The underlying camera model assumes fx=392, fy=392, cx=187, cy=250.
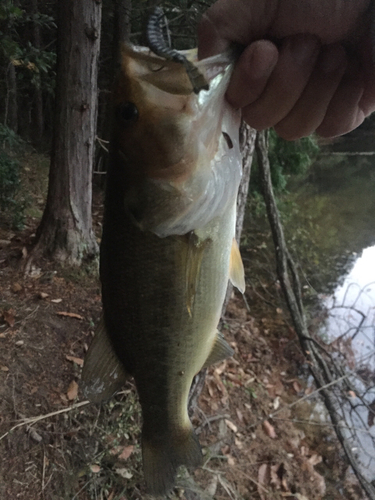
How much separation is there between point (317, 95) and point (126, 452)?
3.15 m

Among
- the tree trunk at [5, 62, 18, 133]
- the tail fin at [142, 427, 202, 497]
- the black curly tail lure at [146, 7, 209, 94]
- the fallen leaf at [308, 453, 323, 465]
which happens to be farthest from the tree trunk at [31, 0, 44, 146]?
the tail fin at [142, 427, 202, 497]

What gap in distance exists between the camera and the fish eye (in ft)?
4.14

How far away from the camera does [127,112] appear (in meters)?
1.27

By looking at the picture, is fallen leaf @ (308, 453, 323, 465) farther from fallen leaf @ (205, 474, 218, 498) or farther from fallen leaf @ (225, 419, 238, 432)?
fallen leaf @ (205, 474, 218, 498)

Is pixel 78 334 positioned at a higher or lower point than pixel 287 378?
higher

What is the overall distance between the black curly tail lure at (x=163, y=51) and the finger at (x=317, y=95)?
559mm

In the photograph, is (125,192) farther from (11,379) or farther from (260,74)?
(11,379)

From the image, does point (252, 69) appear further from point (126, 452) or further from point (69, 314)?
point (69, 314)

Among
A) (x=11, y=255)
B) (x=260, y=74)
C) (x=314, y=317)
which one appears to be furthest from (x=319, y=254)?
(x=260, y=74)

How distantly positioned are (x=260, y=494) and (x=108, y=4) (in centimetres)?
996

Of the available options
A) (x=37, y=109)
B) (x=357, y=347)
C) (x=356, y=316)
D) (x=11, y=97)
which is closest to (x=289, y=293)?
(x=357, y=347)

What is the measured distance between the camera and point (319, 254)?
28.9 ft

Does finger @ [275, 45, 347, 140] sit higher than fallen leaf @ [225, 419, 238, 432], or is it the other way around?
finger @ [275, 45, 347, 140]

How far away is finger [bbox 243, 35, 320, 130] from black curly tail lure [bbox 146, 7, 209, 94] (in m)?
0.35
